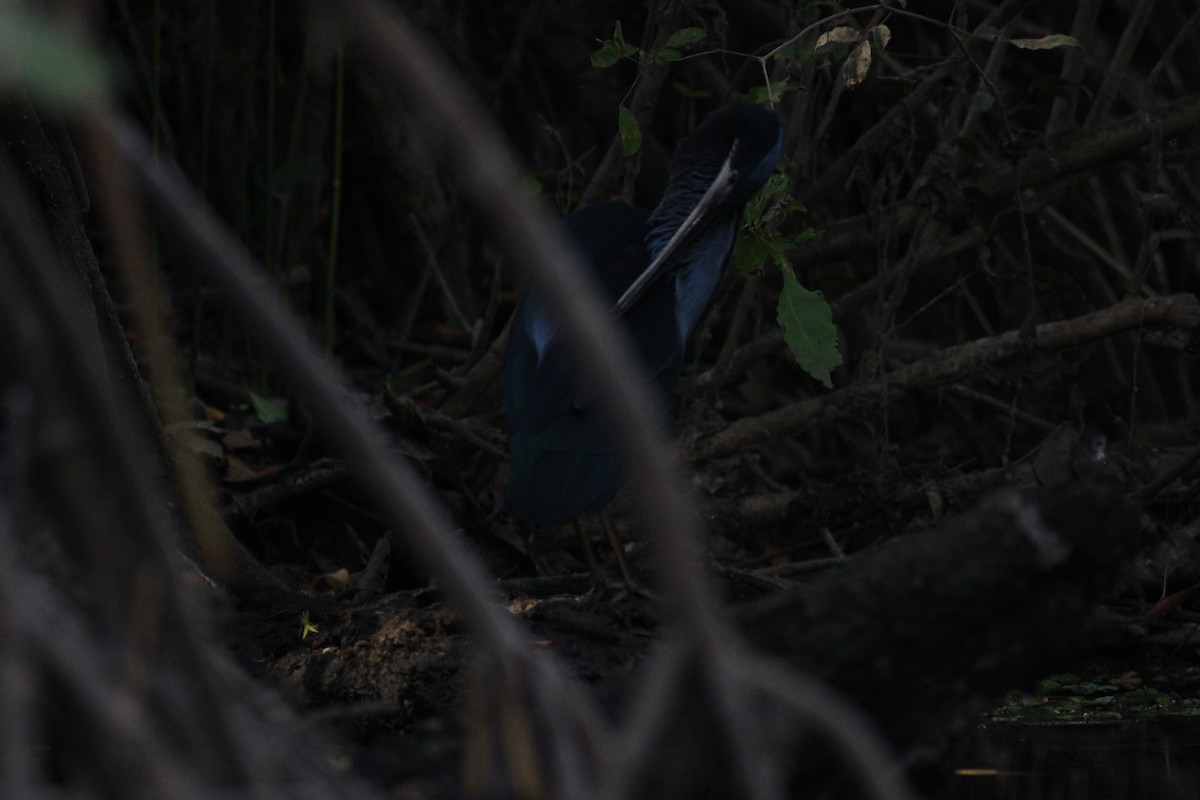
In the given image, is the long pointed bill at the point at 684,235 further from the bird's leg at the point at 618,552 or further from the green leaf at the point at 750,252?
the bird's leg at the point at 618,552

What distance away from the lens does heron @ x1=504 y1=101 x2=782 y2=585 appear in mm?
3336

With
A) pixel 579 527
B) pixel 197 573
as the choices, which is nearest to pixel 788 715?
pixel 197 573

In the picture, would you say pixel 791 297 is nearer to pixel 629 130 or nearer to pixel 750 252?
pixel 750 252

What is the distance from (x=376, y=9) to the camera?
1.07 m

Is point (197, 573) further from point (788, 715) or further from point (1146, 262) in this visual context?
point (1146, 262)

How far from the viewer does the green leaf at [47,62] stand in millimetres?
875

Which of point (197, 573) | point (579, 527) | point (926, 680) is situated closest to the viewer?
point (926, 680)

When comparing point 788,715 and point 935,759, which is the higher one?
point 788,715

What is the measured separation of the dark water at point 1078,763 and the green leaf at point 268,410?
218 cm

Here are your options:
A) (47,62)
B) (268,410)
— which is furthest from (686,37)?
(47,62)

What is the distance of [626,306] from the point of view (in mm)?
3668

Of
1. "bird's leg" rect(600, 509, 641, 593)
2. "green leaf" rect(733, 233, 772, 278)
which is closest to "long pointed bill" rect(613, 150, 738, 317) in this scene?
"green leaf" rect(733, 233, 772, 278)

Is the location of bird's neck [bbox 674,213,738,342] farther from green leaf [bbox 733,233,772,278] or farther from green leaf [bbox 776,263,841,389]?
green leaf [bbox 776,263,841,389]

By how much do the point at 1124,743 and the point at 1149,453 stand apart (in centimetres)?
138
